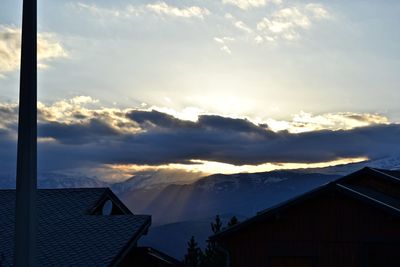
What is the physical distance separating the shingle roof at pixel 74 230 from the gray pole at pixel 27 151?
13.8 metres

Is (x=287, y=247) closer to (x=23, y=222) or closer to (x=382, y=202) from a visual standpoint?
(x=382, y=202)

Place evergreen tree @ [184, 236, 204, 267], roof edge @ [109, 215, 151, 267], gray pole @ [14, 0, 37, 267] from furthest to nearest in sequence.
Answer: evergreen tree @ [184, 236, 204, 267], roof edge @ [109, 215, 151, 267], gray pole @ [14, 0, 37, 267]

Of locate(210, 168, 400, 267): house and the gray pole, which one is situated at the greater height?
the gray pole

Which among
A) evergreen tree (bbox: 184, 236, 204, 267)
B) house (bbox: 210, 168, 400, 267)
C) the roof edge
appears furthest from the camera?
evergreen tree (bbox: 184, 236, 204, 267)

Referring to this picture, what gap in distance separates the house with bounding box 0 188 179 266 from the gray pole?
1364cm

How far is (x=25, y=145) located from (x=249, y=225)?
17532 mm

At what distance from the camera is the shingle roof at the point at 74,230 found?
2419 cm

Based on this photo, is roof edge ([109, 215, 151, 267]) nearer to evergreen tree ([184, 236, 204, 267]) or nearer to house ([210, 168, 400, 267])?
house ([210, 168, 400, 267])

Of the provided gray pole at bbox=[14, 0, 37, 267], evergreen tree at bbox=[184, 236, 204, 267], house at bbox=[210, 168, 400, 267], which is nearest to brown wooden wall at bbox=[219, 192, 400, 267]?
house at bbox=[210, 168, 400, 267]

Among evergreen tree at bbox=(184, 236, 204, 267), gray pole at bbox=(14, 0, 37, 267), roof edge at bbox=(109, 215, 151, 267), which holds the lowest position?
evergreen tree at bbox=(184, 236, 204, 267)

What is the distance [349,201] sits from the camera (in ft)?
81.3

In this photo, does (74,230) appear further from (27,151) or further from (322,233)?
(27,151)

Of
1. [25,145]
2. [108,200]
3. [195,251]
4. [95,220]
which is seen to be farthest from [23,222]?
[195,251]

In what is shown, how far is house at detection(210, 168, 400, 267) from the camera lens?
2419cm
